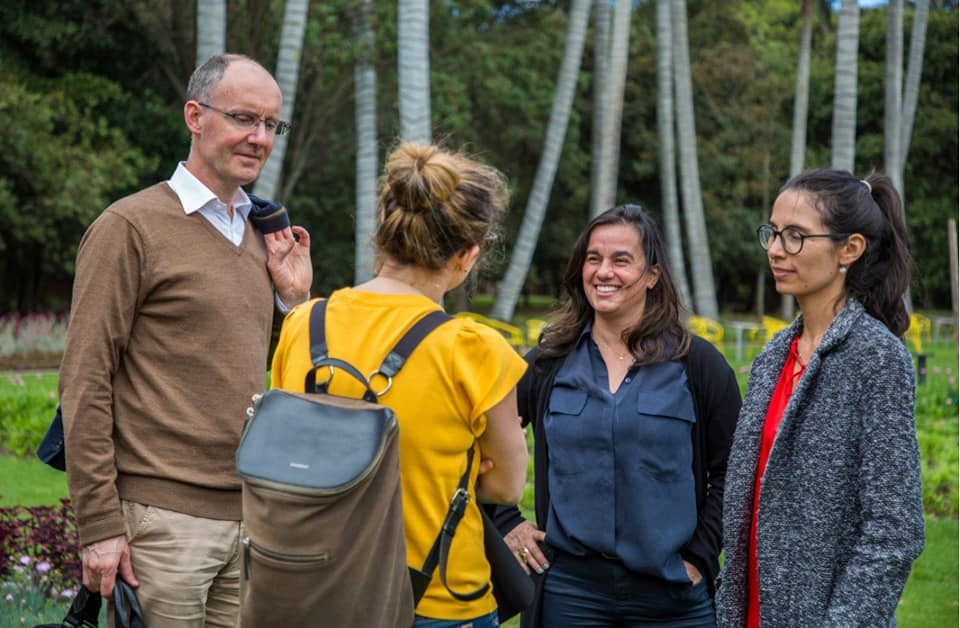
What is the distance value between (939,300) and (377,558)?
4497 centimetres

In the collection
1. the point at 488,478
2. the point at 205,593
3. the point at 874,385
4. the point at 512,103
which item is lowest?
the point at 205,593

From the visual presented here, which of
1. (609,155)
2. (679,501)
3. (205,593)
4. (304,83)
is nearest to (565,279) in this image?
(679,501)

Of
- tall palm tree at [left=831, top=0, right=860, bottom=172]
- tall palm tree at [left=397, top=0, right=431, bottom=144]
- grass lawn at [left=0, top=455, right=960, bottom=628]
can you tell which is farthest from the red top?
tall palm tree at [left=831, top=0, right=860, bottom=172]

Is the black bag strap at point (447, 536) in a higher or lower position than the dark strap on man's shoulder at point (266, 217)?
lower

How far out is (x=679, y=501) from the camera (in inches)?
124

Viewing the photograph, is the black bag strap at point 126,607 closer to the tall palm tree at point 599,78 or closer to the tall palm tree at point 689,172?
the tall palm tree at point 599,78

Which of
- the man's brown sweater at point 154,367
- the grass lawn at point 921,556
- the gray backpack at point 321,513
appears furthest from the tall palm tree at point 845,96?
the gray backpack at point 321,513

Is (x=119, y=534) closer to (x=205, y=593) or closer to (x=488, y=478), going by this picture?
(x=205, y=593)

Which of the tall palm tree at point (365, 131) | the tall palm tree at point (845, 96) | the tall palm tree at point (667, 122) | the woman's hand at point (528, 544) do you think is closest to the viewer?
the woman's hand at point (528, 544)

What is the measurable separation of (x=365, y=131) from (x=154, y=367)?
12.2 meters

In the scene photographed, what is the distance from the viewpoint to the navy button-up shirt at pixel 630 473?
3.11 metres

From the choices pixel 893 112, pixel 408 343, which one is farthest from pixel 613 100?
pixel 408 343

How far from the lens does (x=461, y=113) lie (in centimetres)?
2188

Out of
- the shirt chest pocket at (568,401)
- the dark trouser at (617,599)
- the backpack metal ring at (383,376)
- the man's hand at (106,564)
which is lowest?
the dark trouser at (617,599)
